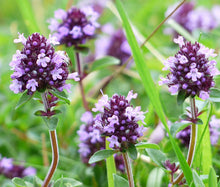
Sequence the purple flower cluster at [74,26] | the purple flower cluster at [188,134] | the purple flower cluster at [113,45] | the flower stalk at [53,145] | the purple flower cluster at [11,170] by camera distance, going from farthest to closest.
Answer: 1. the purple flower cluster at [113,45]
2. the purple flower cluster at [74,26]
3. the purple flower cluster at [11,170]
4. the purple flower cluster at [188,134]
5. the flower stalk at [53,145]

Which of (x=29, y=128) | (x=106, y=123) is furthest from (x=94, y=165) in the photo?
(x=29, y=128)

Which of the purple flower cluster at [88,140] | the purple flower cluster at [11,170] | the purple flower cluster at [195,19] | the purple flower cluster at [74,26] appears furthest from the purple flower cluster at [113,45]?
the purple flower cluster at [11,170]

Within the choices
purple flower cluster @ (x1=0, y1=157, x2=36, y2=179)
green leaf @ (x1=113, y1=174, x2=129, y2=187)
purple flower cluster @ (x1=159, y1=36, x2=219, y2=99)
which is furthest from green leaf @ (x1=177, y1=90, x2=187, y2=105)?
purple flower cluster @ (x1=0, y1=157, x2=36, y2=179)

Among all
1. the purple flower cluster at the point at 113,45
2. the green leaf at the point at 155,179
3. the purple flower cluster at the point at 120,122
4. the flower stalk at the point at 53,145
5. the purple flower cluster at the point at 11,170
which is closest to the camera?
the purple flower cluster at the point at 120,122

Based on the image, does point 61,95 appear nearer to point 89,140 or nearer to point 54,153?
point 54,153

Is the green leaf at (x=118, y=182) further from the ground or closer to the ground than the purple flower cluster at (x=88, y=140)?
closer to the ground

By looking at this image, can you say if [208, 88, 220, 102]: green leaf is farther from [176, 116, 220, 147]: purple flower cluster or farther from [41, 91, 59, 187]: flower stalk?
[41, 91, 59, 187]: flower stalk

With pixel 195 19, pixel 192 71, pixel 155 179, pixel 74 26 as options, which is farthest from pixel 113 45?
pixel 192 71

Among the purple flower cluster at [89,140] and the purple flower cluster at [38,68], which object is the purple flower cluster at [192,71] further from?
the purple flower cluster at [89,140]
